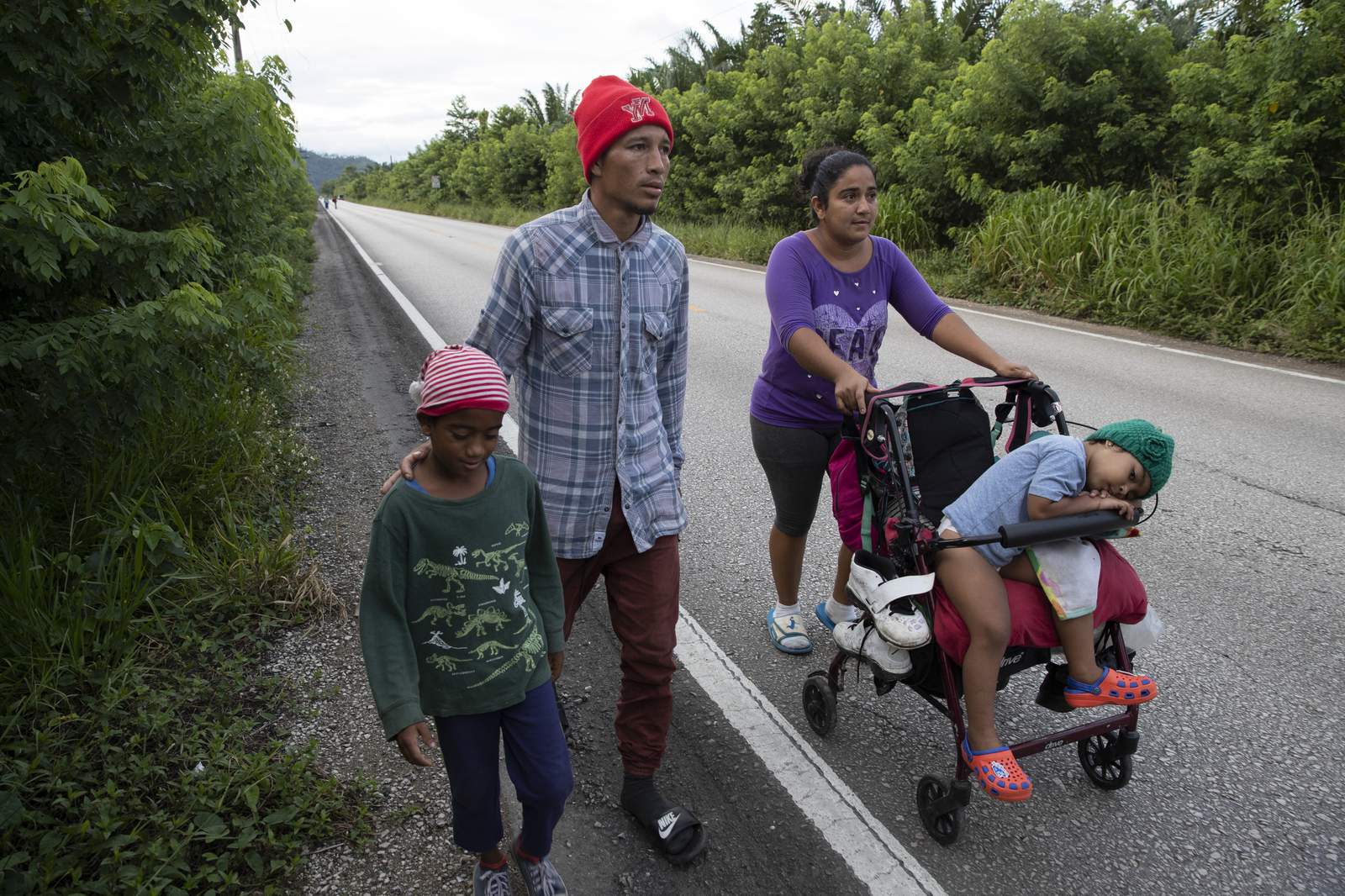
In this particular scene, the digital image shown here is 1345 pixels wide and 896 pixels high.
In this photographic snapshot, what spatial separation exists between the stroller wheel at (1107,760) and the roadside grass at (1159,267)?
831cm

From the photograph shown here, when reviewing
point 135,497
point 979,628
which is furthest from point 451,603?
point 135,497

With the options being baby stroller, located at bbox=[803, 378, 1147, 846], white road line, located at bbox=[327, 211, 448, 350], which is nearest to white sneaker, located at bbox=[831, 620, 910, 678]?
baby stroller, located at bbox=[803, 378, 1147, 846]

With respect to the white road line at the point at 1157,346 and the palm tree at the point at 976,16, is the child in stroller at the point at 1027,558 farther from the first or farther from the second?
the palm tree at the point at 976,16

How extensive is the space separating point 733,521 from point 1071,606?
265 cm

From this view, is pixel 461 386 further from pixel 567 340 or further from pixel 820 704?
pixel 820 704

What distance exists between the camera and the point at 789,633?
147 inches

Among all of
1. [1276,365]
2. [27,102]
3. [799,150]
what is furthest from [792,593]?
[799,150]

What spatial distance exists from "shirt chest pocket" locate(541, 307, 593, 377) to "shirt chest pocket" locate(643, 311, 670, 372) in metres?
0.17

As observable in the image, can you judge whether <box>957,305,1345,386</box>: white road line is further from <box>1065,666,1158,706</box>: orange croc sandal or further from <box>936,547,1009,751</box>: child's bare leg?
<box>936,547,1009,751</box>: child's bare leg

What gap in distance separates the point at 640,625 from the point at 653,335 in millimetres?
866

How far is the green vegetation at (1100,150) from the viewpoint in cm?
1017

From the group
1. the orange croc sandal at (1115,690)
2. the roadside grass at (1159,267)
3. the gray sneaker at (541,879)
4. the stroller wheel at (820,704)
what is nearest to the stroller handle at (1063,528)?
the orange croc sandal at (1115,690)

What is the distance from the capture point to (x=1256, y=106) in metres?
10.6

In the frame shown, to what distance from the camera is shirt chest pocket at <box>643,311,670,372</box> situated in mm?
2600
